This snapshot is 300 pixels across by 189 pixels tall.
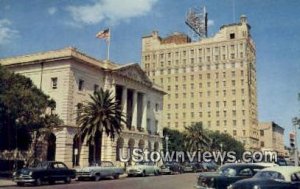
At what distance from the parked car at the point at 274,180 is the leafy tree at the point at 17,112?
26.9m

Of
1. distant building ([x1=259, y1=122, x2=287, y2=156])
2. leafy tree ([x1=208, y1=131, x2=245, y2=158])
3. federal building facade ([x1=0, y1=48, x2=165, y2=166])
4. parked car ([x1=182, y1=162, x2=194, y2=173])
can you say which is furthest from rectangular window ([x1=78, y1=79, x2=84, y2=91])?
distant building ([x1=259, y1=122, x2=287, y2=156])

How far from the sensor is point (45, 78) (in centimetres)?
5269

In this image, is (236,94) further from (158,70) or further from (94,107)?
(94,107)

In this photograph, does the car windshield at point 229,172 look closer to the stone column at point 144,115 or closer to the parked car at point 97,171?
the parked car at point 97,171

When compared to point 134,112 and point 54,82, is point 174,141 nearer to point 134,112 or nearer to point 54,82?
point 134,112

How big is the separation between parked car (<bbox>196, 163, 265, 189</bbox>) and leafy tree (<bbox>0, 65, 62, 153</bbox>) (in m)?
23.1

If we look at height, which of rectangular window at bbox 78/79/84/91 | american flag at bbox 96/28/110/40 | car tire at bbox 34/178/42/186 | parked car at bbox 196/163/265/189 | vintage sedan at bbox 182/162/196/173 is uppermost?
american flag at bbox 96/28/110/40

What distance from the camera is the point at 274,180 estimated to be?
13.6 meters

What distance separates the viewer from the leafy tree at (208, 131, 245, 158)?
92.9m

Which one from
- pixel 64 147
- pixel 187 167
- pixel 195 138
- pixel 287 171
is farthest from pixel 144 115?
pixel 287 171

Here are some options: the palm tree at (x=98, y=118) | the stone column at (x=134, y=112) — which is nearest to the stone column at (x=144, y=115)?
the stone column at (x=134, y=112)

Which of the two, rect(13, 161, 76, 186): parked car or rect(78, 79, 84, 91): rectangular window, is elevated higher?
rect(78, 79, 84, 91): rectangular window

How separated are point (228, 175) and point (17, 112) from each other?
24602mm

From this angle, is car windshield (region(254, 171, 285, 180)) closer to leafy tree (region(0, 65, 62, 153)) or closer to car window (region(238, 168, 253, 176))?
car window (region(238, 168, 253, 176))
